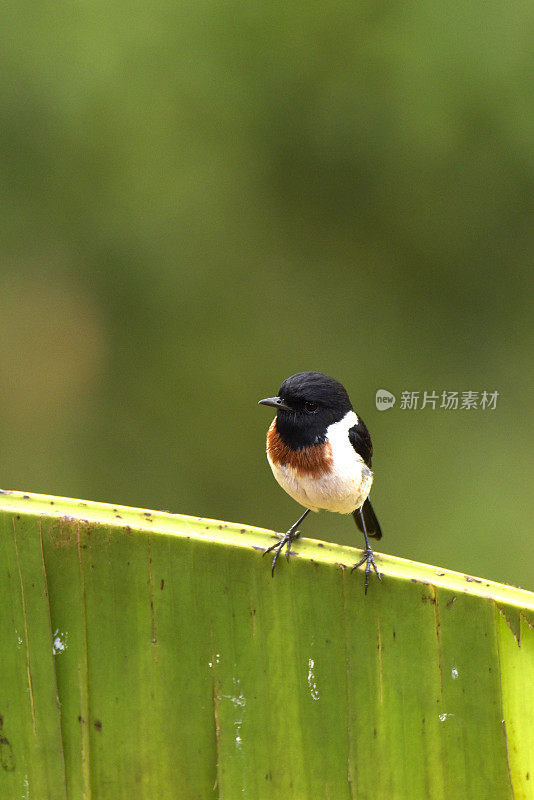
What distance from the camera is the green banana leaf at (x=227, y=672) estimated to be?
4.33ft

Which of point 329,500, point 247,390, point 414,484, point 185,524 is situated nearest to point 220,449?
point 247,390

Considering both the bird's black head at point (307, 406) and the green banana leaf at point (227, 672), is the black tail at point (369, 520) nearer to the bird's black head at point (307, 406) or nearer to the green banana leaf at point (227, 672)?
the bird's black head at point (307, 406)

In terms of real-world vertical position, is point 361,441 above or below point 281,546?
above

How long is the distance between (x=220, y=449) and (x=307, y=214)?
4.29 feet

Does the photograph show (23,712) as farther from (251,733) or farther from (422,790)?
(422,790)

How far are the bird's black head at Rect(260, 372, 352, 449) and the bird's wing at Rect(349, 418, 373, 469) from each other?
62 millimetres

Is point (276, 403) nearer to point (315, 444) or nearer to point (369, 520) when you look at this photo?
point (315, 444)

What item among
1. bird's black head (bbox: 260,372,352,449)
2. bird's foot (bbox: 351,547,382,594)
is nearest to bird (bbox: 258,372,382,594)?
bird's black head (bbox: 260,372,352,449)

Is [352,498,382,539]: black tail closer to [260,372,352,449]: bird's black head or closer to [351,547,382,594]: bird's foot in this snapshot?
[260,372,352,449]: bird's black head

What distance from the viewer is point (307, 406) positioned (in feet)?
5.89

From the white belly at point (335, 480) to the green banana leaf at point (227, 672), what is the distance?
1.33 ft

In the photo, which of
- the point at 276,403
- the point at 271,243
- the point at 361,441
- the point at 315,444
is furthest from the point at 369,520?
the point at 271,243

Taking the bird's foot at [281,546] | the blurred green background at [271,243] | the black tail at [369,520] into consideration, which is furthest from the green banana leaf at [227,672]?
the blurred green background at [271,243]

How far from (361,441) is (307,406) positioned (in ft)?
0.57
